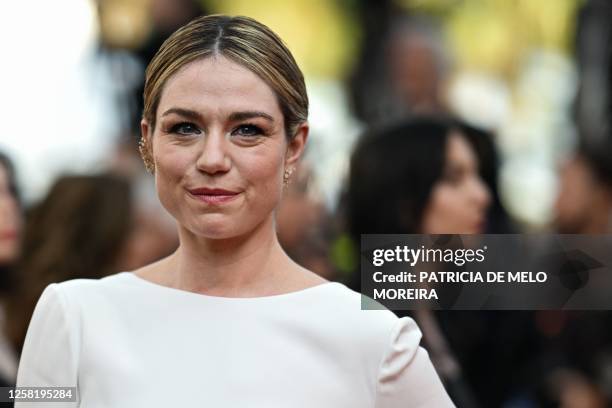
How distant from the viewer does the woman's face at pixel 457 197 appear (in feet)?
13.6

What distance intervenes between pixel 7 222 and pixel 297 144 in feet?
5.75

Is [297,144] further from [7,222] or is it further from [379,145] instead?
[7,222]

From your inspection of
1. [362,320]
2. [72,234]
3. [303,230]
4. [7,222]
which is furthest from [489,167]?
[362,320]

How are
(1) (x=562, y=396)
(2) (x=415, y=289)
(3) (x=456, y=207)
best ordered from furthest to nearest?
1. (1) (x=562, y=396)
2. (3) (x=456, y=207)
3. (2) (x=415, y=289)

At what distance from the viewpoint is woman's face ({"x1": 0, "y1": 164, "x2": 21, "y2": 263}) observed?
4.21 metres

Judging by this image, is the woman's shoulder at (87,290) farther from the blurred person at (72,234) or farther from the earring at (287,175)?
the blurred person at (72,234)

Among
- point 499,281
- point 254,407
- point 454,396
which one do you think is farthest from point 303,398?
point 454,396

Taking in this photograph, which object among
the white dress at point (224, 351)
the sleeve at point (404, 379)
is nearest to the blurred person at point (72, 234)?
the white dress at point (224, 351)

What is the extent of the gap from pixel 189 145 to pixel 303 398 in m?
0.63

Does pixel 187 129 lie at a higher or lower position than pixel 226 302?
higher

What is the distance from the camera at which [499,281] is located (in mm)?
3279

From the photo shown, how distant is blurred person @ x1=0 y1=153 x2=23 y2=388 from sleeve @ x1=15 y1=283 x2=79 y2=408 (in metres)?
1.19

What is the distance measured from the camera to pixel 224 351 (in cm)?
277

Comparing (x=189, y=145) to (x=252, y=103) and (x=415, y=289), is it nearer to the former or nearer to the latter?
(x=252, y=103)
